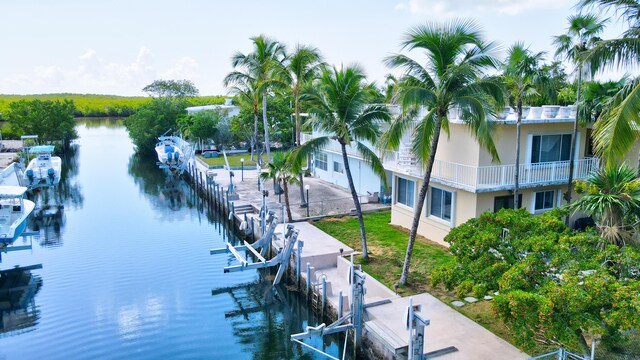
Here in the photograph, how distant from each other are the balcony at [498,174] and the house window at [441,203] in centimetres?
104

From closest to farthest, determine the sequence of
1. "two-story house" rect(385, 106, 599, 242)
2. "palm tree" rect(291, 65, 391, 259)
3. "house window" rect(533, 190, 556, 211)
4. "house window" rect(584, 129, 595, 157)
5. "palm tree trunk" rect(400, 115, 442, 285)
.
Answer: "palm tree trunk" rect(400, 115, 442, 285)
"palm tree" rect(291, 65, 391, 259)
"two-story house" rect(385, 106, 599, 242)
"house window" rect(533, 190, 556, 211)
"house window" rect(584, 129, 595, 157)

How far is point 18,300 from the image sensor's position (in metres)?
20.4

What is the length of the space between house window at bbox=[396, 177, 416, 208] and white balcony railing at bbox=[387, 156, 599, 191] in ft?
6.36

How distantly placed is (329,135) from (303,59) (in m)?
8.42

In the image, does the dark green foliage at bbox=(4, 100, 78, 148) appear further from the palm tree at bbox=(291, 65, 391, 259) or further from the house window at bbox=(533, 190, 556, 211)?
the house window at bbox=(533, 190, 556, 211)

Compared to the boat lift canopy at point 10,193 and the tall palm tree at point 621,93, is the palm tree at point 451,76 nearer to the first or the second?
the tall palm tree at point 621,93

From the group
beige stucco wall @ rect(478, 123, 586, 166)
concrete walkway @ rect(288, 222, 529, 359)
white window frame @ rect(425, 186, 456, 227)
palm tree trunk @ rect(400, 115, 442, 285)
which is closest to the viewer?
concrete walkway @ rect(288, 222, 529, 359)

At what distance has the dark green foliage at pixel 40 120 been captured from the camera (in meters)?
63.0

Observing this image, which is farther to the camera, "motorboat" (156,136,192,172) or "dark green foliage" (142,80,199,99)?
"dark green foliage" (142,80,199,99)

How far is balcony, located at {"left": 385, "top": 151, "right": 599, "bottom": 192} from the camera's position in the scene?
2033cm

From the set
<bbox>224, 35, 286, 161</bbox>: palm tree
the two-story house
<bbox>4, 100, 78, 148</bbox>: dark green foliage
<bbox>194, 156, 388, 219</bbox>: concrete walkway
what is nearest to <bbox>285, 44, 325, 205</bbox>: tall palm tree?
<bbox>224, 35, 286, 161</bbox>: palm tree

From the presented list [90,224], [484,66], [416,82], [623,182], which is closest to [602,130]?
[623,182]

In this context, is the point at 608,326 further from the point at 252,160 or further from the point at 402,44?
the point at 252,160

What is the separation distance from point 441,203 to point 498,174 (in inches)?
124
